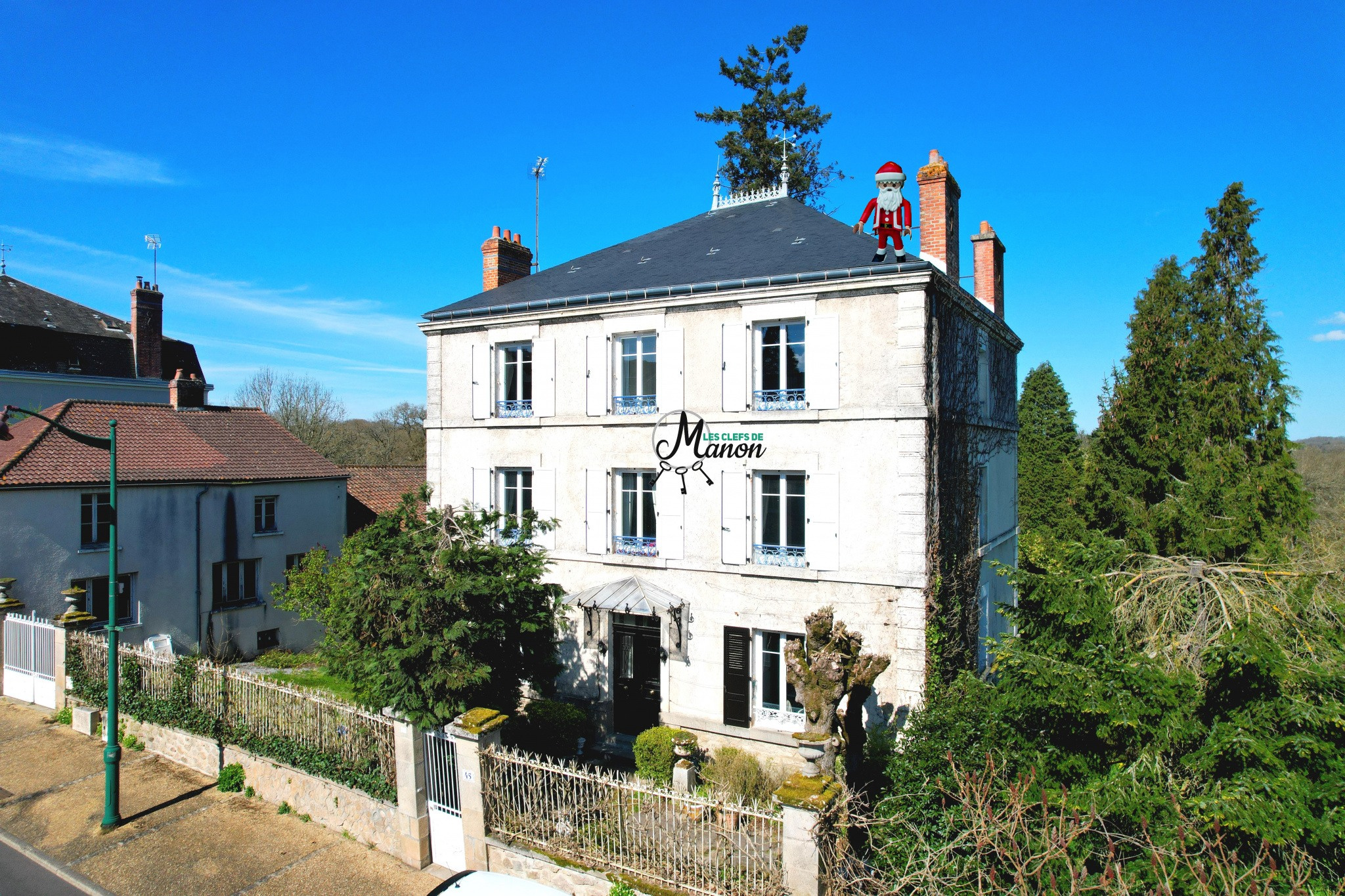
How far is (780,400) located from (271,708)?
919cm

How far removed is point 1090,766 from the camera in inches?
248

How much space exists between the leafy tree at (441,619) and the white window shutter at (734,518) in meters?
3.00

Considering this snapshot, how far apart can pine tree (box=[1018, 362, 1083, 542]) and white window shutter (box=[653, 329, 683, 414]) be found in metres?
20.9

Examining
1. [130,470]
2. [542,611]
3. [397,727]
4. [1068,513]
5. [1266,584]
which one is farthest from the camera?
[1068,513]

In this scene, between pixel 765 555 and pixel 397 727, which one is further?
pixel 765 555

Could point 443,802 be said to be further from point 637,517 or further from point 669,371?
point 669,371

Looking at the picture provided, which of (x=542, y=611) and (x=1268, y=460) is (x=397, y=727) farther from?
(x=1268, y=460)

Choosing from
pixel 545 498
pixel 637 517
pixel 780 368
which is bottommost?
pixel 637 517

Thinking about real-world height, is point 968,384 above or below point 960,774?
above

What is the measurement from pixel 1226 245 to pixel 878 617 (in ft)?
53.0

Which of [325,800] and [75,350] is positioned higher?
[75,350]

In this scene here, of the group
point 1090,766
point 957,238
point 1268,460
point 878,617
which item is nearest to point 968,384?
point 957,238

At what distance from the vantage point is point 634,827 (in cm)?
765

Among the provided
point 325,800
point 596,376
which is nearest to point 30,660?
point 325,800
